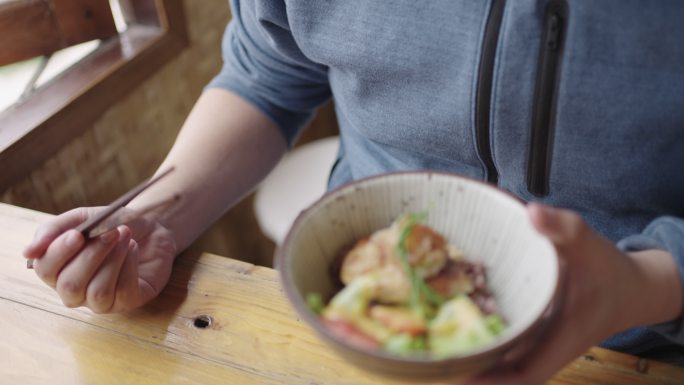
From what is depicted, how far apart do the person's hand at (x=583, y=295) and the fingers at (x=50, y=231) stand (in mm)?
510

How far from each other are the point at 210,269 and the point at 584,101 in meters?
0.51

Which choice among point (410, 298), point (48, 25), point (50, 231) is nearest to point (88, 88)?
point (48, 25)

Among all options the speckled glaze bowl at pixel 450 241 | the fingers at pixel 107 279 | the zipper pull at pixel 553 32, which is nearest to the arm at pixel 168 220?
the fingers at pixel 107 279

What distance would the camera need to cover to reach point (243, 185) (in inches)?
40.9

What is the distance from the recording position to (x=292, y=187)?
1.82 m

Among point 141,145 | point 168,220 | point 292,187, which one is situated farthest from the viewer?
point 292,187

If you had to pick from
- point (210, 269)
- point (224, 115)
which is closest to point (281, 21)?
point (224, 115)

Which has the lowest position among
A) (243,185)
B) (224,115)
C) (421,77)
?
(243,185)

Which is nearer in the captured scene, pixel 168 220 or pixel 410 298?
pixel 410 298

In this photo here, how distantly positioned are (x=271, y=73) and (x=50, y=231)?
447mm

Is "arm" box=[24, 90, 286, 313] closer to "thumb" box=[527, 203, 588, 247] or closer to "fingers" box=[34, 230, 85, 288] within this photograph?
"fingers" box=[34, 230, 85, 288]

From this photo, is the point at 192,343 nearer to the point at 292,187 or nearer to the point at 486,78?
the point at 486,78

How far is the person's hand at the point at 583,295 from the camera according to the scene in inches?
18.6

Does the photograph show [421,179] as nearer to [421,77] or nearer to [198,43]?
[421,77]
